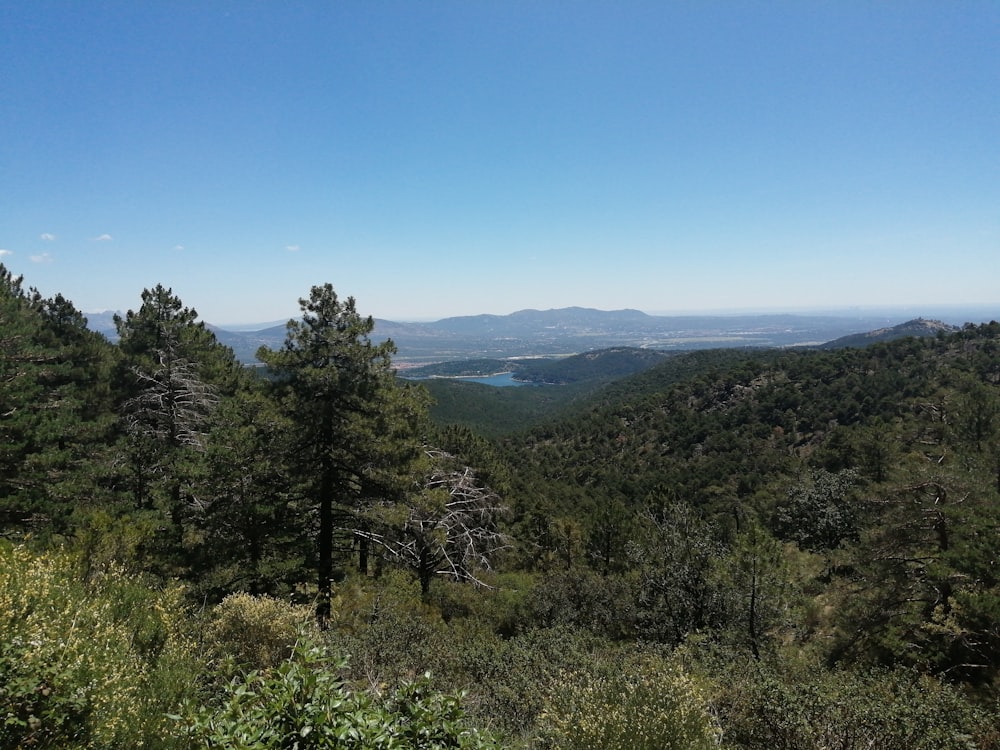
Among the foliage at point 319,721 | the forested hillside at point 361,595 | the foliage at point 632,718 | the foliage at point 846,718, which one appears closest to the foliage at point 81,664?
the forested hillside at point 361,595

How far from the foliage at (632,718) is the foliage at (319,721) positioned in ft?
8.01

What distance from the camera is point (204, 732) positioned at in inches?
125

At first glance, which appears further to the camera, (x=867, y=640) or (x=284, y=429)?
(x=867, y=640)

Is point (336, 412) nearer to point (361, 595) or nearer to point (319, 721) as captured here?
point (361, 595)

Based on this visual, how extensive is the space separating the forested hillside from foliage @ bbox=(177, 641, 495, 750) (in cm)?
2

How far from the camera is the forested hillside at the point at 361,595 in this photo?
173 inches

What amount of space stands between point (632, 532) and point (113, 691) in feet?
81.8

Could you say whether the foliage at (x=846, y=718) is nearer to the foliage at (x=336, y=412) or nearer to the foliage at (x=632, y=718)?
the foliage at (x=632, y=718)

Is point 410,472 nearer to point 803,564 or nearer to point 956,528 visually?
point 956,528

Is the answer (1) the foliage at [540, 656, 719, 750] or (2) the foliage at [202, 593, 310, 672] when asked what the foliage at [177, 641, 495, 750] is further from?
(2) the foliage at [202, 593, 310, 672]

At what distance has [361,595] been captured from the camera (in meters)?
12.5

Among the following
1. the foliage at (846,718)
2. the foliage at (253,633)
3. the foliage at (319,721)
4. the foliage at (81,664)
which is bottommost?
the foliage at (846,718)

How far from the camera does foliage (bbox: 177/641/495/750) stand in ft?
9.61

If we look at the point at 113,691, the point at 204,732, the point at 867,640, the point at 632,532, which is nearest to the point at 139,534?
the point at 113,691
